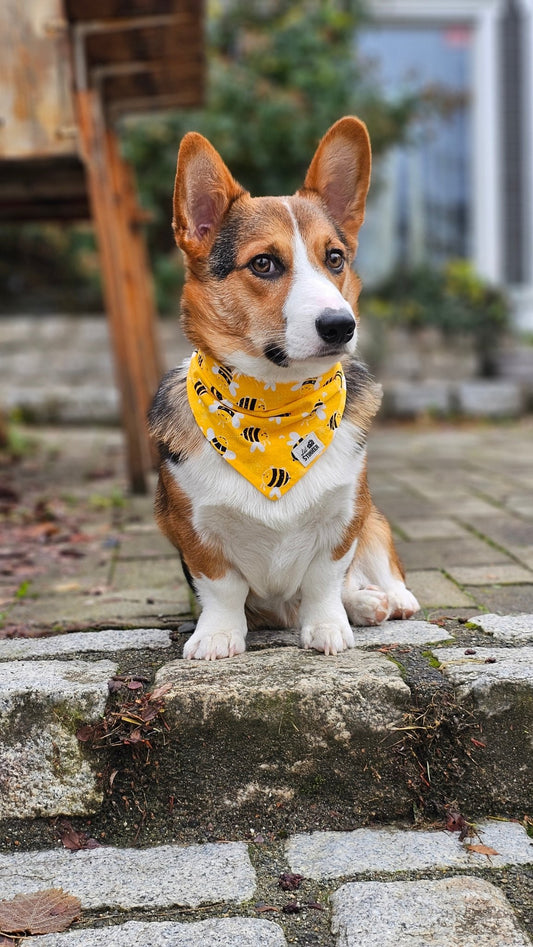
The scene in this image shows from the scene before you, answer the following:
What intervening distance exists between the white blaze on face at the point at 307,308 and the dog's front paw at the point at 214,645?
0.67m

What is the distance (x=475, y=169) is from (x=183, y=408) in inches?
343

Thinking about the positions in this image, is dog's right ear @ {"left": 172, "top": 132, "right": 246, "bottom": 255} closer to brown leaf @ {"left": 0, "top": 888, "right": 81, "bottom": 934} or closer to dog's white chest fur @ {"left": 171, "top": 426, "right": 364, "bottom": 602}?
dog's white chest fur @ {"left": 171, "top": 426, "right": 364, "bottom": 602}

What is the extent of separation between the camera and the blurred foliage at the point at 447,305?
878 centimetres

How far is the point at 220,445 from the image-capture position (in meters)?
2.18

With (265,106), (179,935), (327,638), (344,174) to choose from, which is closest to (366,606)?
(327,638)

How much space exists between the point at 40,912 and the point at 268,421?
1.13 metres

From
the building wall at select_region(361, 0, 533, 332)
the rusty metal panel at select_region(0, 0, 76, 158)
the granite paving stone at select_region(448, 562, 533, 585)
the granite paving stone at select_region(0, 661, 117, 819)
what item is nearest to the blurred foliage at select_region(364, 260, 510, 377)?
the building wall at select_region(361, 0, 533, 332)

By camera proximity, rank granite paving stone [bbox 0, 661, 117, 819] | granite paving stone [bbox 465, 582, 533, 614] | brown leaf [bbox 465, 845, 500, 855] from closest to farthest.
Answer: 1. brown leaf [bbox 465, 845, 500, 855]
2. granite paving stone [bbox 0, 661, 117, 819]
3. granite paving stone [bbox 465, 582, 533, 614]

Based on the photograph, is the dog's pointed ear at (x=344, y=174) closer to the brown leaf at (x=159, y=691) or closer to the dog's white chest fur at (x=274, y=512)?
the dog's white chest fur at (x=274, y=512)

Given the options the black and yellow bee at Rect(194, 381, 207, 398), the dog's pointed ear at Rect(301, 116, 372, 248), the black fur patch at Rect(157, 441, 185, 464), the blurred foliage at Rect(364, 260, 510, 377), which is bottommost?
the blurred foliage at Rect(364, 260, 510, 377)

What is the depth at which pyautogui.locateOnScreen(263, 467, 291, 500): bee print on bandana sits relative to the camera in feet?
7.04

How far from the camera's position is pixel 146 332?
6.05 m

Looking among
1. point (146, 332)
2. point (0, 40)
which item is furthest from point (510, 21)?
point (0, 40)

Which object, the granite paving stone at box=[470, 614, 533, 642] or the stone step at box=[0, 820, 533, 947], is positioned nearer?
the stone step at box=[0, 820, 533, 947]
